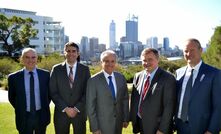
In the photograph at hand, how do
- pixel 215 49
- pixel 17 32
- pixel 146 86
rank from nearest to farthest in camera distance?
pixel 146 86
pixel 215 49
pixel 17 32

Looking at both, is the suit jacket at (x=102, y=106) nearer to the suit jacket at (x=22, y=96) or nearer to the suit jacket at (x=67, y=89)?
the suit jacket at (x=67, y=89)

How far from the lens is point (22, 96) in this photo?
20.0 ft

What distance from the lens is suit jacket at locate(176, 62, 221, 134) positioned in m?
4.95

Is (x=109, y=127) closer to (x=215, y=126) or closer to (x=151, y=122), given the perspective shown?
(x=151, y=122)

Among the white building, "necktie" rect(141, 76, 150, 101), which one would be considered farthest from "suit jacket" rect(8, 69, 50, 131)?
the white building

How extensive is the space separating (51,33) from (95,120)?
9846 cm

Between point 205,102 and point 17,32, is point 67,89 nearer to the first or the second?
point 205,102

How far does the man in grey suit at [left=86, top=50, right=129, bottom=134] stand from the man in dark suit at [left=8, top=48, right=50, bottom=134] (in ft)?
3.44

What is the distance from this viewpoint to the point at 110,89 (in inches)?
224

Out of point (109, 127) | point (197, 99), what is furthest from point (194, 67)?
point (109, 127)

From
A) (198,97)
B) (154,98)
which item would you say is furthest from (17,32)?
(198,97)

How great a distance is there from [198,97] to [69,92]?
234 centimetres

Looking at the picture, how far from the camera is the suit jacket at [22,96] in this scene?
6090 millimetres

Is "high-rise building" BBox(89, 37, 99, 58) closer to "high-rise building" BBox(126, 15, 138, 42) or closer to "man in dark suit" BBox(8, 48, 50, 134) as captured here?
"high-rise building" BBox(126, 15, 138, 42)
